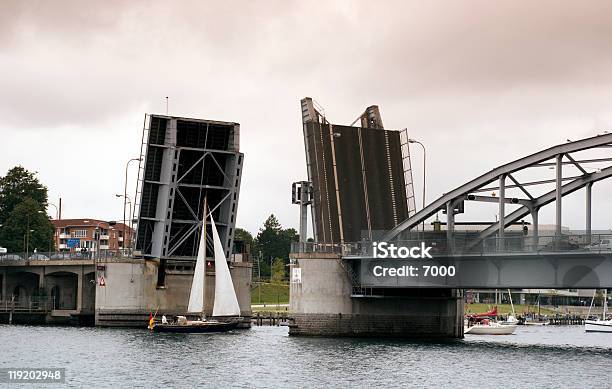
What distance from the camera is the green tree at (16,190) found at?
129 meters

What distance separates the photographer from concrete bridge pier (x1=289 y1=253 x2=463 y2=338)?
69188 millimetres

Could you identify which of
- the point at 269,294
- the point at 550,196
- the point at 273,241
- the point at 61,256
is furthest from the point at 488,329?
the point at 273,241

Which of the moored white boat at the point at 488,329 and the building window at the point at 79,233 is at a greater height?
the building window at the point at 79,233

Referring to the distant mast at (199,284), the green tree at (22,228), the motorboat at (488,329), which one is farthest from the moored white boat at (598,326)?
the green tree at (22,228)

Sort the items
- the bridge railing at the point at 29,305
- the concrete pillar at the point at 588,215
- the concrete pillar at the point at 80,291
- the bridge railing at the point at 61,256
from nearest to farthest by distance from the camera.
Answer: the concrete pillar at the point at 588,215 → the bridge railing at the point at 61,256 → the concrete pillar at the point at 80,291 → the bridge railing at the point at 29,305

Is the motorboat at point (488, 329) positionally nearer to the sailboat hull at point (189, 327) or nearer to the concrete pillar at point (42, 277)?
the sailboat hull at point (189, 327)

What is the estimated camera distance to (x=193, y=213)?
7750cm

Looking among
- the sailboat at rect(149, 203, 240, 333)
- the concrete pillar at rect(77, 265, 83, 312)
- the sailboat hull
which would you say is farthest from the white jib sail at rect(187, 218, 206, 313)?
the concrete pillar at rect(77, 265, 83, 312)

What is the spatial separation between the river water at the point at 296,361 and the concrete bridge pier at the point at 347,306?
60.8 inches

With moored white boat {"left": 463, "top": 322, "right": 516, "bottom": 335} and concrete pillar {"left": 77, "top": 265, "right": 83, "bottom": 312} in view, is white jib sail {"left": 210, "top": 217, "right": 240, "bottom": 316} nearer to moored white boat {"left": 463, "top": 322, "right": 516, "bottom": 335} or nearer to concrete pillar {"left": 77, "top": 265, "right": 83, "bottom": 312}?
concrete pillar {"left": 77, "top": 265, "right": 83, "bottom": 312}

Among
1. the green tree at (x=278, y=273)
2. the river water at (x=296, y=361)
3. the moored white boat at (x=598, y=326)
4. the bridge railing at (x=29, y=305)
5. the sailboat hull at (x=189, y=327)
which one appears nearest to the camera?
the river water at (x=296, y=361)

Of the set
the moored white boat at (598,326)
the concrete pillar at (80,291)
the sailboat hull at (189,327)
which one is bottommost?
the sailboat hull at (189,327)

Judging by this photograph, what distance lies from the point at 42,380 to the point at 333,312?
2582 cm

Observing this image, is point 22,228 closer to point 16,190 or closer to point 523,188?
point 16,190
